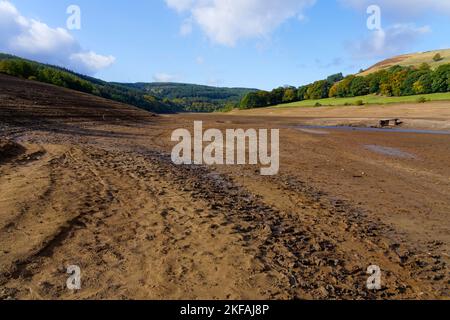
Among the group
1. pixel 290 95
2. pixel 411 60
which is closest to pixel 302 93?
pixel 290 95

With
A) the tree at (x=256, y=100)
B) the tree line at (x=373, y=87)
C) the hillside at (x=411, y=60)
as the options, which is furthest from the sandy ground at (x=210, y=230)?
the hillside at (x=411, y=60)

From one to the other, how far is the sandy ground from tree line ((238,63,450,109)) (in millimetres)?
70130

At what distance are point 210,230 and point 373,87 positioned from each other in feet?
305

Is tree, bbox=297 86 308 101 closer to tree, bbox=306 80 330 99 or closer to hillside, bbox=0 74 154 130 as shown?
tree, bbox=306 80 330 99

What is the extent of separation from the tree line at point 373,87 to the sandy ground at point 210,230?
70130 millimetres

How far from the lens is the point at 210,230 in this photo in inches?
263

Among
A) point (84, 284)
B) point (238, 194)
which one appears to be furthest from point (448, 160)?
point (84, 284)

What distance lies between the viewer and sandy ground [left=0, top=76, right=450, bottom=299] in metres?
4.81

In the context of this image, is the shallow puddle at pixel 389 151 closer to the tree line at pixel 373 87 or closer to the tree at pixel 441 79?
the tree line at pixel 373 87

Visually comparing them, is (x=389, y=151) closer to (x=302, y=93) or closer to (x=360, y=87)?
(x=360, y=87)

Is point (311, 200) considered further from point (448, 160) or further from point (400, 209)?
point (448, 160)

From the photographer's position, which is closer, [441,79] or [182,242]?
[182,242]

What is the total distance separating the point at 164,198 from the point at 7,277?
13.4 ft
